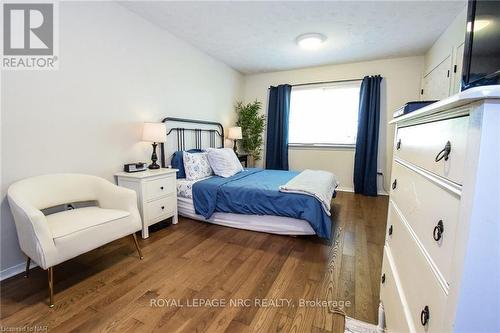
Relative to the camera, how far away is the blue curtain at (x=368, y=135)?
4.09 meters

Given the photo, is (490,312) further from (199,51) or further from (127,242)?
(199,51)

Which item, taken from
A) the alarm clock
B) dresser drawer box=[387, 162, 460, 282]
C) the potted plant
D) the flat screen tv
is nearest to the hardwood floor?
the alarm clock

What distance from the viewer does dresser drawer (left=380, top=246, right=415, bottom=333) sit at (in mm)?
840

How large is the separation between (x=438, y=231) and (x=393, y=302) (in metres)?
0.57

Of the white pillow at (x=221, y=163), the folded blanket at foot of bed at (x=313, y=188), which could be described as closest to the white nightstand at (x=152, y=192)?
the white pillow at (x=221, y=163)

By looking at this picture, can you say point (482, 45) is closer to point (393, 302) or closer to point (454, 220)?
point (454, 220)

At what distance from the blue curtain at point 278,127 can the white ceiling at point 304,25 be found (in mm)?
928

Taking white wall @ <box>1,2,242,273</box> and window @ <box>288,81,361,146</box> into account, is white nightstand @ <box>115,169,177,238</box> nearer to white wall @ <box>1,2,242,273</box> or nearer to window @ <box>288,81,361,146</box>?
white wall @ <box>1,2,242,273</box>

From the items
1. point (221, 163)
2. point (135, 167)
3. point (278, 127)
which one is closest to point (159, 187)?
point (135, 167)

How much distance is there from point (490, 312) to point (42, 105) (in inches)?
106

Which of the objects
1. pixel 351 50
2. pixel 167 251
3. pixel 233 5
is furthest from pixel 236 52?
pixel 167 251

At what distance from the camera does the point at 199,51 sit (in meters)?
3.71

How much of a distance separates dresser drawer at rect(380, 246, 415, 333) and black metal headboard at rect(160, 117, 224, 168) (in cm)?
271

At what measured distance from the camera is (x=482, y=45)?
0.72 metres
